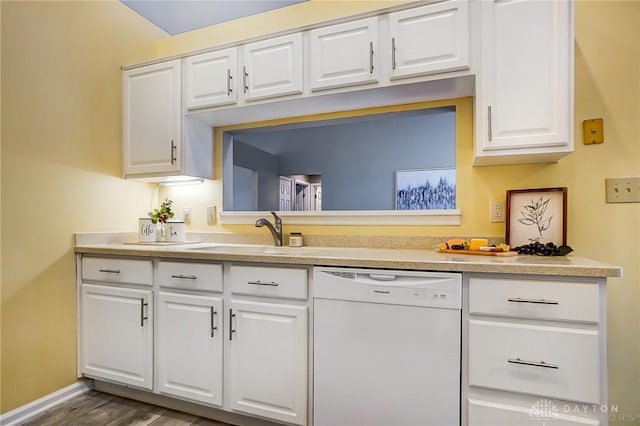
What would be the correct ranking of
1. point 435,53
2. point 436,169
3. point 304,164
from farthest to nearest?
1. point 304,164
2. point 436,169
3. point 435,53

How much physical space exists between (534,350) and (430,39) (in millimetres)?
1425

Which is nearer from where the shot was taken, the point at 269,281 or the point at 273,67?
the point at 269,281

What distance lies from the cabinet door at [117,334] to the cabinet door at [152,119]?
836mm

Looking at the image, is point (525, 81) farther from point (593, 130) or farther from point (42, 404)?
point (42, 404)

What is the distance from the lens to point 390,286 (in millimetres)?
1390

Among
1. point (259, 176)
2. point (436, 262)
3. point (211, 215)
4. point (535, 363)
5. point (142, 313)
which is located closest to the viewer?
point (535, 363)

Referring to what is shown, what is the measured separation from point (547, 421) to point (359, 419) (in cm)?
69

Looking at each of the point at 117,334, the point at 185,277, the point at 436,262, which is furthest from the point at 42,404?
the point at 436,262

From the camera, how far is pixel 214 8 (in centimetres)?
233

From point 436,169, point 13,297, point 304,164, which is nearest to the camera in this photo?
point 13,297

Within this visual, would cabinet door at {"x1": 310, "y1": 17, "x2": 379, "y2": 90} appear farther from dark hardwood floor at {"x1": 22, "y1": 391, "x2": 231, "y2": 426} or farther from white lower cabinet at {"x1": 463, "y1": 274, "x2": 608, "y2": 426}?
dark hardwood floor at {"x1": 22, "y1": 391, "x2": 231, "y2": 426}

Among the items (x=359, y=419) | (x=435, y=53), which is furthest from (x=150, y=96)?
(x=359, y=419)

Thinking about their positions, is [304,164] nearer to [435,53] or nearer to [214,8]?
[214,8]

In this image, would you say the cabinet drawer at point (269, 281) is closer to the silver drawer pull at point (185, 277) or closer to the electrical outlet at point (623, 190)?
the silver drawer pull at point (185, 277)
